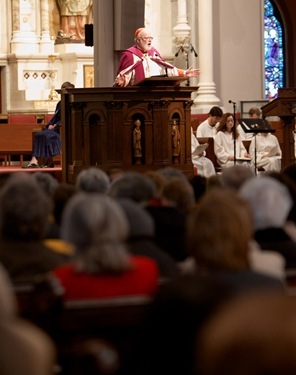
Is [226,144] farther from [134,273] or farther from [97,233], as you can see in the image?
[134,273]

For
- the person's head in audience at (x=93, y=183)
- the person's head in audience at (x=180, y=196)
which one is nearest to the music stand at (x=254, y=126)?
the person's head in audience at (x=93, y=183)

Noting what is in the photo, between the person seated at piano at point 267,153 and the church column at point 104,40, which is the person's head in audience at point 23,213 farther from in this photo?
the person seated at piano at point 267,153

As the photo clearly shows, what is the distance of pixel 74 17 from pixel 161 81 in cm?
1191

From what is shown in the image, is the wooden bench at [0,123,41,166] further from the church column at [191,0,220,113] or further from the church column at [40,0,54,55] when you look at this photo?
the church column at [40,0,54,55]

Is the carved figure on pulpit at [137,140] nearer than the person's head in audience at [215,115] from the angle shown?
Yes

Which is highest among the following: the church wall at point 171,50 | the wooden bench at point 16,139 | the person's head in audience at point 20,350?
the church wall at point 171,50

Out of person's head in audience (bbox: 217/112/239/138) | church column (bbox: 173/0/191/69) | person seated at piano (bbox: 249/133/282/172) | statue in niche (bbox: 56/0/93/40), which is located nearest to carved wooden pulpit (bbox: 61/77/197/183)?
person's head in audience (bbox: 217/112/239/138)

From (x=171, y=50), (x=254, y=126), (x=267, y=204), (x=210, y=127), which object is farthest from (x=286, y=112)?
(x=267, y=204)

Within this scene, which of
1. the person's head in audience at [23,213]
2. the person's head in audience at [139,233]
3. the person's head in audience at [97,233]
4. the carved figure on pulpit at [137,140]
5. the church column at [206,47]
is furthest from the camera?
the church column at [206,47]

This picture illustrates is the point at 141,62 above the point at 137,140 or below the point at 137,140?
above

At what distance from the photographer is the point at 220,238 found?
3.23 m

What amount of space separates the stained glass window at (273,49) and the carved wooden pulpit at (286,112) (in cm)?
1146

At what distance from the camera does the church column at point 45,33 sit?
889 inches

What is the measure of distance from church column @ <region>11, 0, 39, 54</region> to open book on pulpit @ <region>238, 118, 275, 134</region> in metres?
9.27
